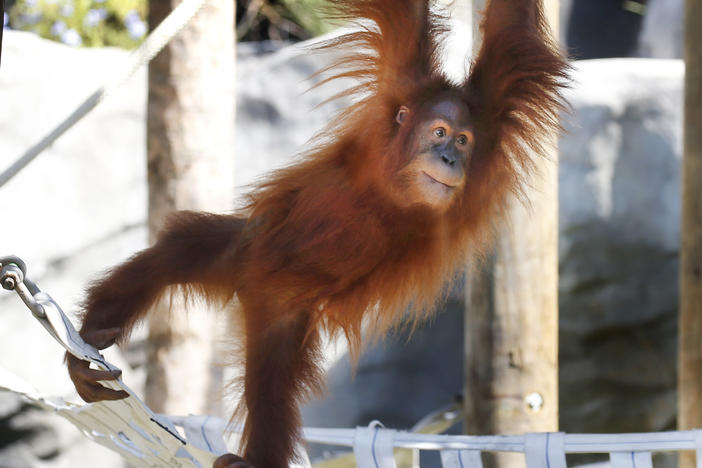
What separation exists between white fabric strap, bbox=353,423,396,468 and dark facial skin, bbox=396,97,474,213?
0.78 meters

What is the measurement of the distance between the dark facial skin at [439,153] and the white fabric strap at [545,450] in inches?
29.9

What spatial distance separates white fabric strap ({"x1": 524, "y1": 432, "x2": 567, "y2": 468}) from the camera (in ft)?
8.33

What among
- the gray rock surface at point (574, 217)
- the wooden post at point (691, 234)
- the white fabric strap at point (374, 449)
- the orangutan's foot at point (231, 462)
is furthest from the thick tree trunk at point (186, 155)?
the wooden post at point (691, 234)

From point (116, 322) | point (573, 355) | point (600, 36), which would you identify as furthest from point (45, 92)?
point (600, 36)

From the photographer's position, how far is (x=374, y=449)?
2.77 m

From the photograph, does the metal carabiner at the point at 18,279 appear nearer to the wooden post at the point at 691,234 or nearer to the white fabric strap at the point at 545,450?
the white fabric strap at the point at 545,450

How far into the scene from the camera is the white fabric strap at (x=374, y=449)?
2750mm

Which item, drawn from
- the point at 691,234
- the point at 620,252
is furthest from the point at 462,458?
the point at 620,252

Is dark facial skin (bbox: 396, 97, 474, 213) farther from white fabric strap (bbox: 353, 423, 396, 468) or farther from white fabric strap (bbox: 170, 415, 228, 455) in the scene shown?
white fabric strap (bbox: 170, 415, 228, 455)

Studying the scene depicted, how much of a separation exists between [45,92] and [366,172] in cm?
404

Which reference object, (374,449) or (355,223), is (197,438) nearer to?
(374,449)

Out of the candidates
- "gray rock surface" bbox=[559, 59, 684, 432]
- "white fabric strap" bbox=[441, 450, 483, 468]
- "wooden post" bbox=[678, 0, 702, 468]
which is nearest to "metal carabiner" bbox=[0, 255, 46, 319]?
"white fabric strap" bbox=[441, 450, 483, 468]

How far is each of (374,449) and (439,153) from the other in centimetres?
100

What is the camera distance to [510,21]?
2631mm
